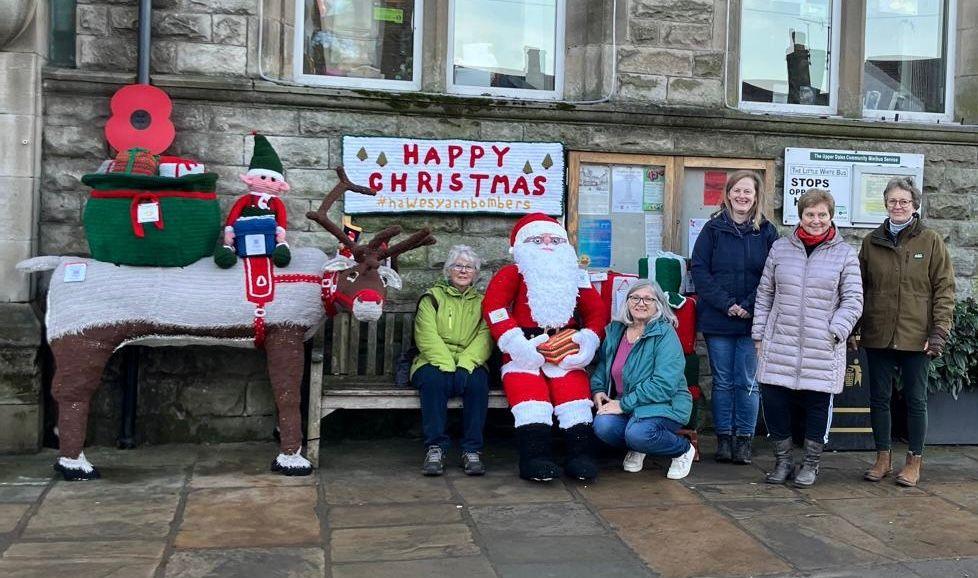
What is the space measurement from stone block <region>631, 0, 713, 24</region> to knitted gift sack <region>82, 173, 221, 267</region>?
129 inches

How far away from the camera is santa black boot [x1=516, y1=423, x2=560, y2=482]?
5.96m

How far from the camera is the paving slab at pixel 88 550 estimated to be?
4.58m

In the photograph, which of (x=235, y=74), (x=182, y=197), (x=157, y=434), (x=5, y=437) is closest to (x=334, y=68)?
(x=235, y=74)

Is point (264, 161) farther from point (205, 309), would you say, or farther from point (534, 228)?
point (534, 228)

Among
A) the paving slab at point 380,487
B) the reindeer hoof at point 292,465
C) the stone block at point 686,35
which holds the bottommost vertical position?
the paving slab at point 380,487

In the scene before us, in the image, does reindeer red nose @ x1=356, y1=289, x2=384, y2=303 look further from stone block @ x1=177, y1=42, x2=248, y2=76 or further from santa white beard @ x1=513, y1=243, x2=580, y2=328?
stone block @ x1=177, y1=42, x2=248, y2=76

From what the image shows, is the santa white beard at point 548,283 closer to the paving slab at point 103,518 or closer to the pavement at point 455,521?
the pavement at point 455,521

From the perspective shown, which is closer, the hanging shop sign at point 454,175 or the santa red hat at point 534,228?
the santa red hat at point 534,228

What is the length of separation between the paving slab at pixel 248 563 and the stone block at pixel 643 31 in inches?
170

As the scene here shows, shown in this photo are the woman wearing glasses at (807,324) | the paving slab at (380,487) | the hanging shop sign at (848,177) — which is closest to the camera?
the paving slab at (380,487)

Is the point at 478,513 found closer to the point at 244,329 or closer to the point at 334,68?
the point at 244,329

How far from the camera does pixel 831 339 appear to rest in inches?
233

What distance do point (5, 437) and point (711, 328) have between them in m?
4.37

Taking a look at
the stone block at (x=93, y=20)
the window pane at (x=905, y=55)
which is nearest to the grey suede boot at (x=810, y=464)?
the window pane at (x=905, y=55)
